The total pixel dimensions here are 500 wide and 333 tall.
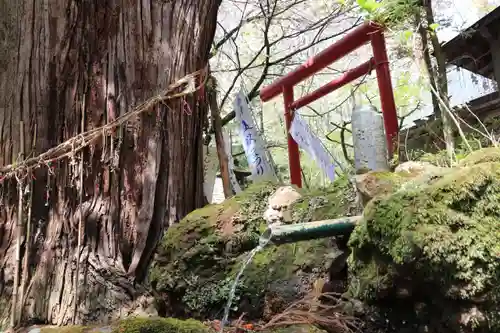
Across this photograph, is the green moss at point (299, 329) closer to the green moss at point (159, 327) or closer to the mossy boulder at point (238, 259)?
the green moss at point (159, 327)

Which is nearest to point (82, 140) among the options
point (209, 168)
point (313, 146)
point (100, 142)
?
point (100, 142)

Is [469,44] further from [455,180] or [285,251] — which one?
[455,180]

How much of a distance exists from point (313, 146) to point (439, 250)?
2.25 meters

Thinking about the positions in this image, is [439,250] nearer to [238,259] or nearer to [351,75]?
[238,259]

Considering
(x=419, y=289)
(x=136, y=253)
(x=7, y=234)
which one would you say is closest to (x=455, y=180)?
(x=419, y=289)

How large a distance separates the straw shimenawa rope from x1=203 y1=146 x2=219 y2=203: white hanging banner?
65 centimetres

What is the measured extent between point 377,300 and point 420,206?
38cm

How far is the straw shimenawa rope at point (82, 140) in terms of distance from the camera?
2.83 m

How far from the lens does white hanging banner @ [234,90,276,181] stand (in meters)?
3.42

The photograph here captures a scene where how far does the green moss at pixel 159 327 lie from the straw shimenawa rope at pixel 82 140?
1425 mm

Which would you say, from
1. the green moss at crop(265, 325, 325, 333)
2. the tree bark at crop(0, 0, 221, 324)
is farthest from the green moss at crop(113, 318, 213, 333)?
the tree bark at crop(0, 0, 221, 324)

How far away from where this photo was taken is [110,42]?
10.5 feet

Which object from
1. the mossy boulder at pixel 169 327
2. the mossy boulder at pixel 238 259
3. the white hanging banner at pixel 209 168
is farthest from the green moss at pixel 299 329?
the white hanging banner at pixel 209 168

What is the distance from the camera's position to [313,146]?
11.8 ft
